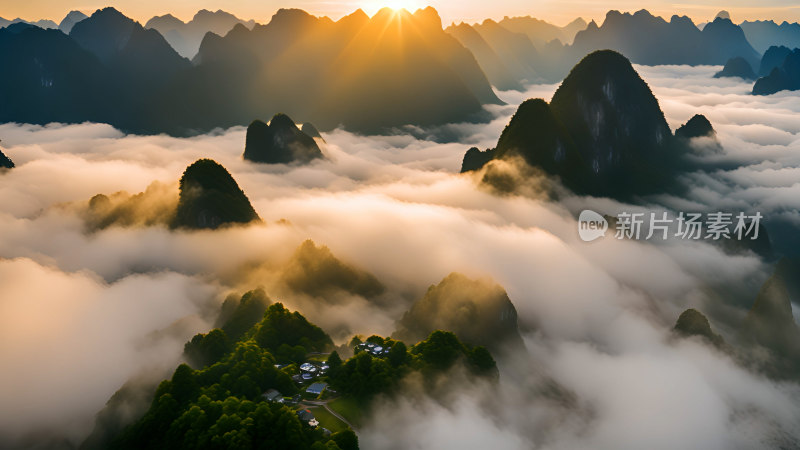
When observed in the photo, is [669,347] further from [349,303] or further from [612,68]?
[612,68]

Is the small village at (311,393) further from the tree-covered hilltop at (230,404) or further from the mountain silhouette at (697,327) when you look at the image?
the mountain silhouette at (697,327)

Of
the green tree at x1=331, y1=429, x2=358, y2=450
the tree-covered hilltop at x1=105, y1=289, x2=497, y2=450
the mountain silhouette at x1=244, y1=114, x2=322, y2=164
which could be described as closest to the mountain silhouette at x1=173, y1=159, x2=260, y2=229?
the tree-covered hilltop at x1=105, y1=289, x2=497, y2=450

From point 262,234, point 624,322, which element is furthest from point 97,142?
point 624,322

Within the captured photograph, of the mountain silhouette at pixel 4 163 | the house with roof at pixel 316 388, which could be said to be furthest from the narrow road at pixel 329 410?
the mountain silhouette at pixel 4 163

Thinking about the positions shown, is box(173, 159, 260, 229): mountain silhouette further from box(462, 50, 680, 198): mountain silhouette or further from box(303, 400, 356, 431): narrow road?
box(462, 50, 680, 198): mountain silhouette

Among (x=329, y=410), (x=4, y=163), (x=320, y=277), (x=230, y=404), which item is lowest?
(x=320, y=277)

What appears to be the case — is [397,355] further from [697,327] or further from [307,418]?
[697,327]

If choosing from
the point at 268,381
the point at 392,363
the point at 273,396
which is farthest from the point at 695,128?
the point at 273,396
